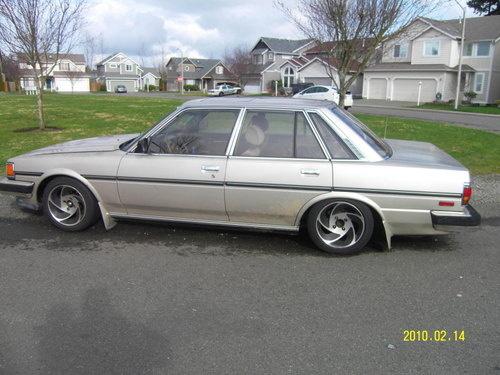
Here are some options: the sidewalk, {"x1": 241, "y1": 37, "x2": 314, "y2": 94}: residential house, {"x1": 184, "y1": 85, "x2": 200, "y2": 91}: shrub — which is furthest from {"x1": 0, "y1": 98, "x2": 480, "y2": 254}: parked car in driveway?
{"x1": 184, "y1": 85, "x2": 200, "y2": 91}: shrub

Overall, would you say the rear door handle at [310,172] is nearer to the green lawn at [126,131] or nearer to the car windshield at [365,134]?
the car windshield at [365,134]

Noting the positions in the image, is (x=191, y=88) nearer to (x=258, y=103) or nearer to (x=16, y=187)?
(x=16, y=187)

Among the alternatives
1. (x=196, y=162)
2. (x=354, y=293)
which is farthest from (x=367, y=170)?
(x=196, y=162)

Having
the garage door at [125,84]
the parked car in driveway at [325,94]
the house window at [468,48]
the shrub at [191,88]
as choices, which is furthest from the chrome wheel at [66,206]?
the garage door at [125,84]

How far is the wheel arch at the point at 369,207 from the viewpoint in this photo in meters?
4.29

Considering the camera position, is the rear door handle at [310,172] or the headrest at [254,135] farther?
the headrest at [254,135]

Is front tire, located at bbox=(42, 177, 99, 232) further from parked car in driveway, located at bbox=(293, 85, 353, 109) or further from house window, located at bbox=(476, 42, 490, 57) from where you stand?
house window, located at bbox=(476, 42, 490, 57)

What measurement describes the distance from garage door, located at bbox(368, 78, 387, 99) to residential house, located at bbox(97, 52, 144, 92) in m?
54.9

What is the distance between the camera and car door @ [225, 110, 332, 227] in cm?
438

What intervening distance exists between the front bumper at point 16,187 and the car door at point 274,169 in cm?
229

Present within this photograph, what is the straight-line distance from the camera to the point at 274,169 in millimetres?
4430

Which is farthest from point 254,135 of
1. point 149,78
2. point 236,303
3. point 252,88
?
point 149,78

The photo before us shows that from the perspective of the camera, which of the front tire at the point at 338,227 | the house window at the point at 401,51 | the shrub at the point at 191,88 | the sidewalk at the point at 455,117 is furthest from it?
the shrub at the point at 191,88

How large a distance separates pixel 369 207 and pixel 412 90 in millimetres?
39557
